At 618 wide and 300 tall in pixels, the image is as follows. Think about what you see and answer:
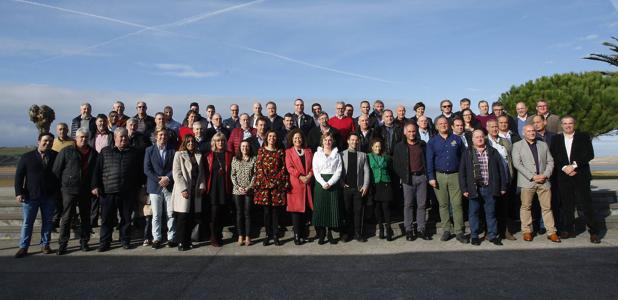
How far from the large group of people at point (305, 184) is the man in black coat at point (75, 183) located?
0.02 m

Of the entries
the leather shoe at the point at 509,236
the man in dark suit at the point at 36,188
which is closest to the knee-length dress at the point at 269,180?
the man in dark suit at the point at 36,188

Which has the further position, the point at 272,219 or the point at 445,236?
the point at 272,219

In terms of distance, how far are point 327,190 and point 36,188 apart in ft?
15.5

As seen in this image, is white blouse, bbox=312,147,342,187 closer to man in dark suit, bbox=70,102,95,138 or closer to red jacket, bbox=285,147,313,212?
red jacket, bbox=285,147,313,212

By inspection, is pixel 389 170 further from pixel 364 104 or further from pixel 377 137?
pixel 364 104

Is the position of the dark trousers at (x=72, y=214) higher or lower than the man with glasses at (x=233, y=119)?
lower

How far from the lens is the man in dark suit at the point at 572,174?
641 centimetres

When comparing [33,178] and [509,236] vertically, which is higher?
[33,178]

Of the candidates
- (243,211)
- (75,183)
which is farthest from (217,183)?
(75,183)

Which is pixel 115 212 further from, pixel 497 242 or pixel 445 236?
pixel 497 242

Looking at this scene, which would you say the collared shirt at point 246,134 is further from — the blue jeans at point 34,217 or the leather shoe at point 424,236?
the leather shoe at point 424,236

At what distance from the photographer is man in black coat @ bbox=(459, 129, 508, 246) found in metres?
6.37

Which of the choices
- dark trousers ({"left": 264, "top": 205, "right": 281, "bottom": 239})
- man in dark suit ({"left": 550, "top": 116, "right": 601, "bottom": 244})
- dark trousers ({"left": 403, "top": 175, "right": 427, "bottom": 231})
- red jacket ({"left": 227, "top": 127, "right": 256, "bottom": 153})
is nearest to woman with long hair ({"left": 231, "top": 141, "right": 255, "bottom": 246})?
dark trousers ({"left": 264, "top": 205, "right": 281, "bottom": 239})

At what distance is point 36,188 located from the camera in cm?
614
